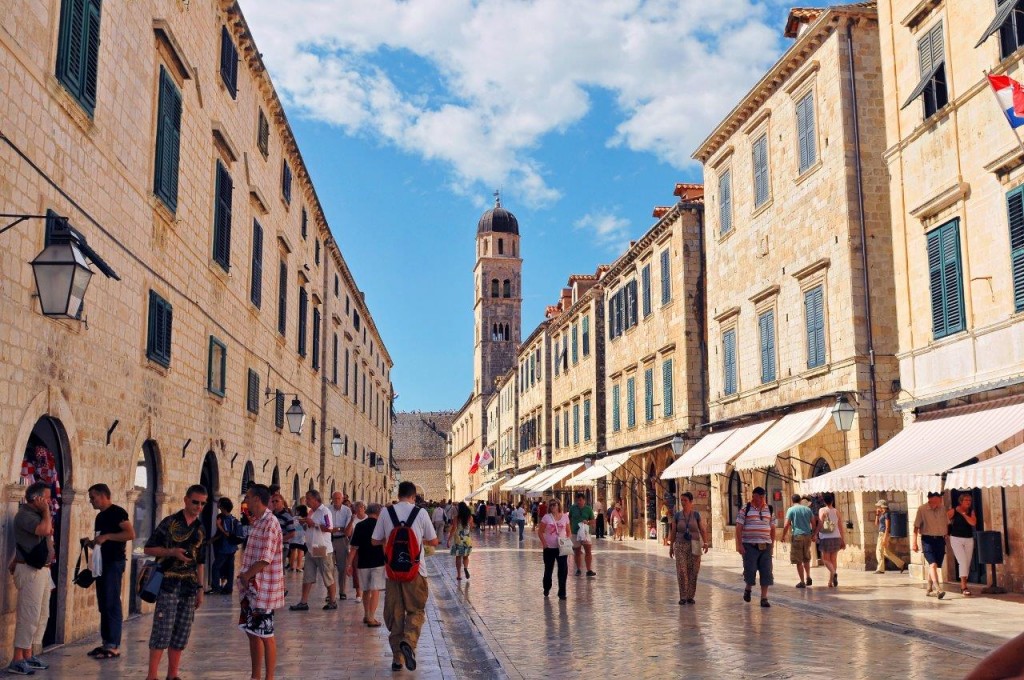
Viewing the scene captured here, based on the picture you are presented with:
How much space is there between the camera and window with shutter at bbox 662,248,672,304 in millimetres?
30859

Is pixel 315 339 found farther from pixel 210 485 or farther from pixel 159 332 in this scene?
pixel 159 332

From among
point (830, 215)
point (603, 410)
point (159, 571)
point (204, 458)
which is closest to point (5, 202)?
point (159, 571)

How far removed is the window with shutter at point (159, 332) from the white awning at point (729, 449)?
12685 mm

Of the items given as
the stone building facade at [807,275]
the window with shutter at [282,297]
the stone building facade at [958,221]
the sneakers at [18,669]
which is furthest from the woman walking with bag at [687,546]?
the window with shutter at [282,297]

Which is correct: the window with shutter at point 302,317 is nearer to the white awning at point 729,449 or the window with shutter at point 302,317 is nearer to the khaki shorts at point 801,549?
the white awning at point 729,449

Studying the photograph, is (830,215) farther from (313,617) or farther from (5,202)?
(5,202)

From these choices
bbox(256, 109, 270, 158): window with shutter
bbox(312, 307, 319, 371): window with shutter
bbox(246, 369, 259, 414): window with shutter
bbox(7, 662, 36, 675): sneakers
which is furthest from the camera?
bbox(312, 307, 319, 371): window with shutter

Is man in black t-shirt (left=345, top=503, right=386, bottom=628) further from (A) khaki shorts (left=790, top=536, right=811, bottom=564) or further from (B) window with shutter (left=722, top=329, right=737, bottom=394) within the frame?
(B) window with shutter (left=722, top=329, right=737, bottom=394)

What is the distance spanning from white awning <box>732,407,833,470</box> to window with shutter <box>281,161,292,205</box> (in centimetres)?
1233

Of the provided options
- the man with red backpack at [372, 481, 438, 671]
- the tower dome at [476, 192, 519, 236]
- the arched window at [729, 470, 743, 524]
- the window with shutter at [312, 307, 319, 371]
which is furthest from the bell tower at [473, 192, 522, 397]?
the man with red backpack at [372, 481, 438, 671]

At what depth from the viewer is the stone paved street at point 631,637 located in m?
8.95

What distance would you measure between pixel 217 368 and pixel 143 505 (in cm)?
392

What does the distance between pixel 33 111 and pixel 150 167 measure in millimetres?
3788

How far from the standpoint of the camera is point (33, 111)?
9109mm
